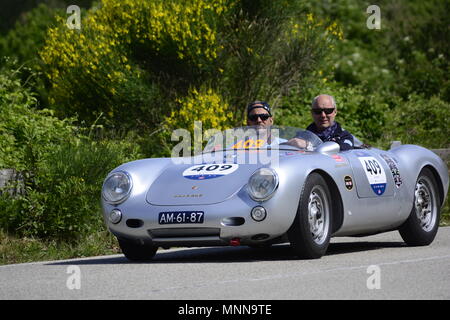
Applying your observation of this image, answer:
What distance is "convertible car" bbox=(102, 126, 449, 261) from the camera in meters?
7.71

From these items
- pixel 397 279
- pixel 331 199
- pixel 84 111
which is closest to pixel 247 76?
pixel 84 111

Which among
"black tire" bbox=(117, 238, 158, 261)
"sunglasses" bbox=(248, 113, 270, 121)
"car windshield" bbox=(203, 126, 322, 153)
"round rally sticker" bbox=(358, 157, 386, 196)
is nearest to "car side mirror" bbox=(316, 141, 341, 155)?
"car windshield" bbox=(203, 126, 322, 153)

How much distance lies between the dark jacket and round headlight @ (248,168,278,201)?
167 cm

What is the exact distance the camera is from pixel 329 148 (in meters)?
8.55

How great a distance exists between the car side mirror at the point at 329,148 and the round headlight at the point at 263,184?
36.2 inches

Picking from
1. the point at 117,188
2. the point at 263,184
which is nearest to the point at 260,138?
the point at 263,184

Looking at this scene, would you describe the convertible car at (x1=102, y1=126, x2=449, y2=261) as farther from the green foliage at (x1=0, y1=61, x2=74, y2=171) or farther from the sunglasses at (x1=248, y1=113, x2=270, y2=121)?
the green foliage at (x1=0, y1=61, x2=74, y2=171)

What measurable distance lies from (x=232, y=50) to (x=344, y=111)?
11.8 feet

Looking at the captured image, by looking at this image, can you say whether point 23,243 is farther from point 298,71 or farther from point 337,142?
point 298,71

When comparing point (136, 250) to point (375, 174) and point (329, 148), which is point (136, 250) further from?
point (375, 174)

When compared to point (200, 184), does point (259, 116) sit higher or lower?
higher

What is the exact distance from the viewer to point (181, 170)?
8.30 meters

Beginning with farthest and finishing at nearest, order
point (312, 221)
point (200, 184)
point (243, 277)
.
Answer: point (312, 221) → point (200, 184) → point (243, 277)

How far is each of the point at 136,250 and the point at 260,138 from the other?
1565mm
